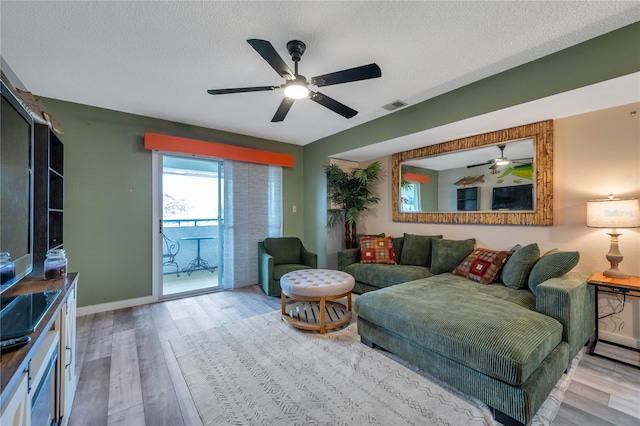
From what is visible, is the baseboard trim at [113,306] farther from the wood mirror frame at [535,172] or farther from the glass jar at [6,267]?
the wood mirror frame at [535,172]

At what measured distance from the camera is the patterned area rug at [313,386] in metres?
1.59

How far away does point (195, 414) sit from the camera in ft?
5.32

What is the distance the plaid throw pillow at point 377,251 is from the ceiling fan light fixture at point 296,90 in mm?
2495

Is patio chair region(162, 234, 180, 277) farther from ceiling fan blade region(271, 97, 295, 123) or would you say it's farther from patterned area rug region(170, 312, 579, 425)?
ceiling fan blade region(271, 97, 295, 123)

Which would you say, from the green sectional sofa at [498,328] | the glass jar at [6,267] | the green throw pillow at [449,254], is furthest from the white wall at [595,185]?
the glass jar at [6,267]

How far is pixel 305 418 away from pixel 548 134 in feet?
11.3

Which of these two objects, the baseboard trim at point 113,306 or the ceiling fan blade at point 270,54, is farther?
the baseboard trim at point 113,306

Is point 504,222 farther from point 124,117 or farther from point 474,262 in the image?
point 124,117

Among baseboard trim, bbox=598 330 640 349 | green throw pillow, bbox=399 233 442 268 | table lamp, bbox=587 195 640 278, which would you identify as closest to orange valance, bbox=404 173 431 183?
green throw pillow, bbox=399 233 442 268

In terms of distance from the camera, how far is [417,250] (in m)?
3.71

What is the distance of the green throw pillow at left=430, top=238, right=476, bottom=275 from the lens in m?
3.24

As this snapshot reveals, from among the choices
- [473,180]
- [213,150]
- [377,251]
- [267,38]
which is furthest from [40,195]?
[473,180]

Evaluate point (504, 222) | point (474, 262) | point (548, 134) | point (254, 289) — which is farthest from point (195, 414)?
point (548, 134)

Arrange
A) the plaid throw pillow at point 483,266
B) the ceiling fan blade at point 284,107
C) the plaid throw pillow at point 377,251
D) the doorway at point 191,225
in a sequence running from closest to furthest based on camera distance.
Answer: the ceiling fan blade at point 284,107
the plaid throw pillow at point 483,266
the plaid throw pillow at point 377,251
the doorway at point 191,225
